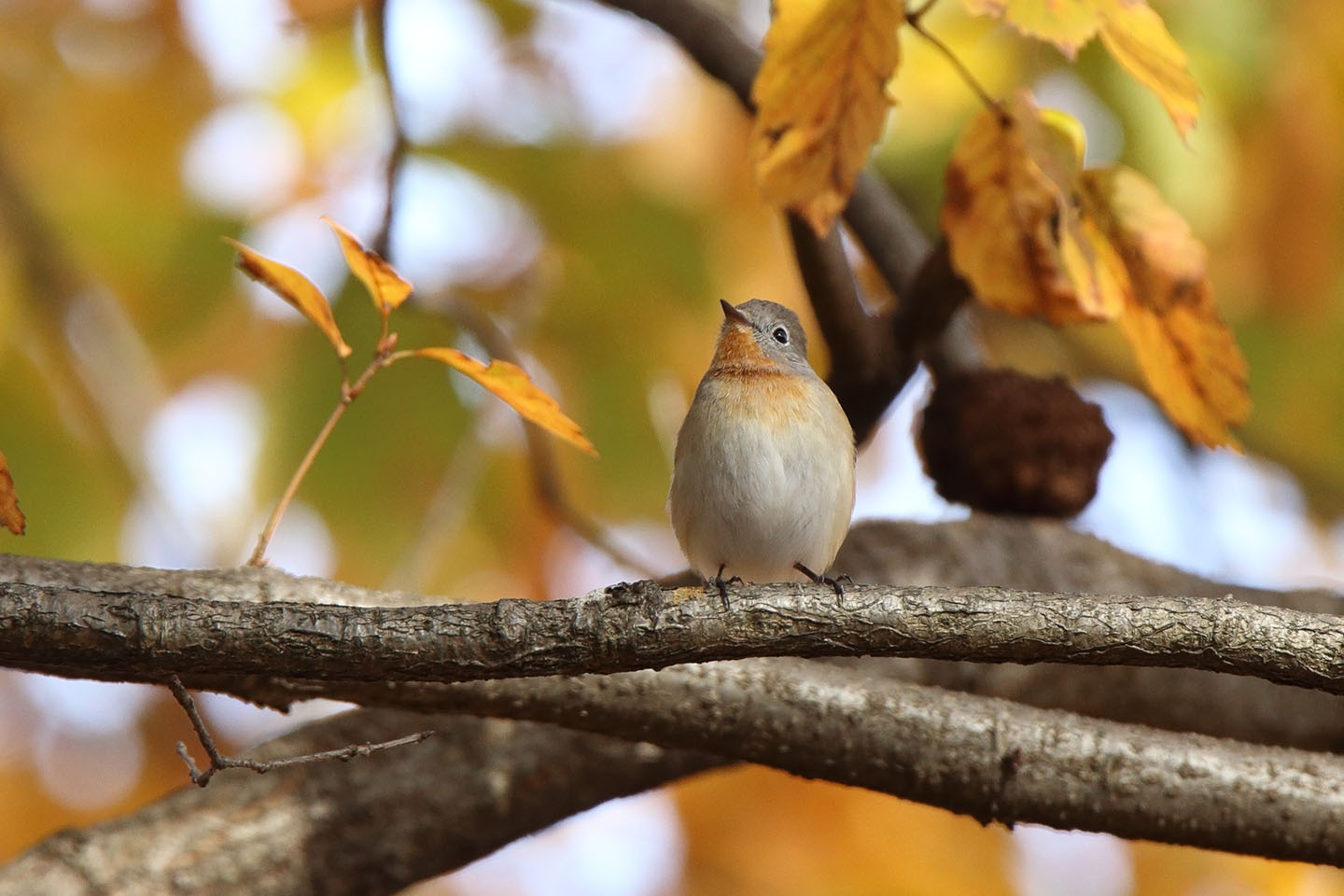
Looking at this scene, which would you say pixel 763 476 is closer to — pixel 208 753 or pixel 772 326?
pixel 772 326

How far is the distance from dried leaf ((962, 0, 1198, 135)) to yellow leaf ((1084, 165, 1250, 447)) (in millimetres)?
454

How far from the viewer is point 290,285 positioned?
2207 millimetres

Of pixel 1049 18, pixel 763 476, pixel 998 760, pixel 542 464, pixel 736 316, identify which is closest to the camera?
pixel 1049 18

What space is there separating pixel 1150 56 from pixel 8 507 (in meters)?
1.94

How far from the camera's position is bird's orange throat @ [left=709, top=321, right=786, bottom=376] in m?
3.67

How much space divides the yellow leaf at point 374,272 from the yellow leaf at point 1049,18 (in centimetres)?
103

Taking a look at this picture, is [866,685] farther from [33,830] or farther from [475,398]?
[33,830]

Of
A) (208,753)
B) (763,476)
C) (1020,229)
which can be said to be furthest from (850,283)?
(208,753)

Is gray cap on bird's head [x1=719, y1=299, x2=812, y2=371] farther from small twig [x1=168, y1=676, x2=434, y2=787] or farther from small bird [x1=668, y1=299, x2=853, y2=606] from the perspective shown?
small twig [x1=168, y1=676, x2=434, y2=787]

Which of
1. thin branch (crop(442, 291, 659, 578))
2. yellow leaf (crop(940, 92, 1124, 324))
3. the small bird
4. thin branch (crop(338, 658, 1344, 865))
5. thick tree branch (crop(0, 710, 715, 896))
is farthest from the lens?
thin branch (crop(442, 291, 659, 578))

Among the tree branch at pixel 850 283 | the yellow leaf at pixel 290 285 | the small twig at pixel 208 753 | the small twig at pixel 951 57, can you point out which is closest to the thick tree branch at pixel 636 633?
the small twig at pixel 208 753

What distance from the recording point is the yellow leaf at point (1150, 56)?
2.11 meters

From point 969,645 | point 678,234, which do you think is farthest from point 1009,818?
point 678,234

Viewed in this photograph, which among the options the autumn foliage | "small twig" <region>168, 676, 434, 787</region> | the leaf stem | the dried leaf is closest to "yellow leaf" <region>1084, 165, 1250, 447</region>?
the autumn foliage
